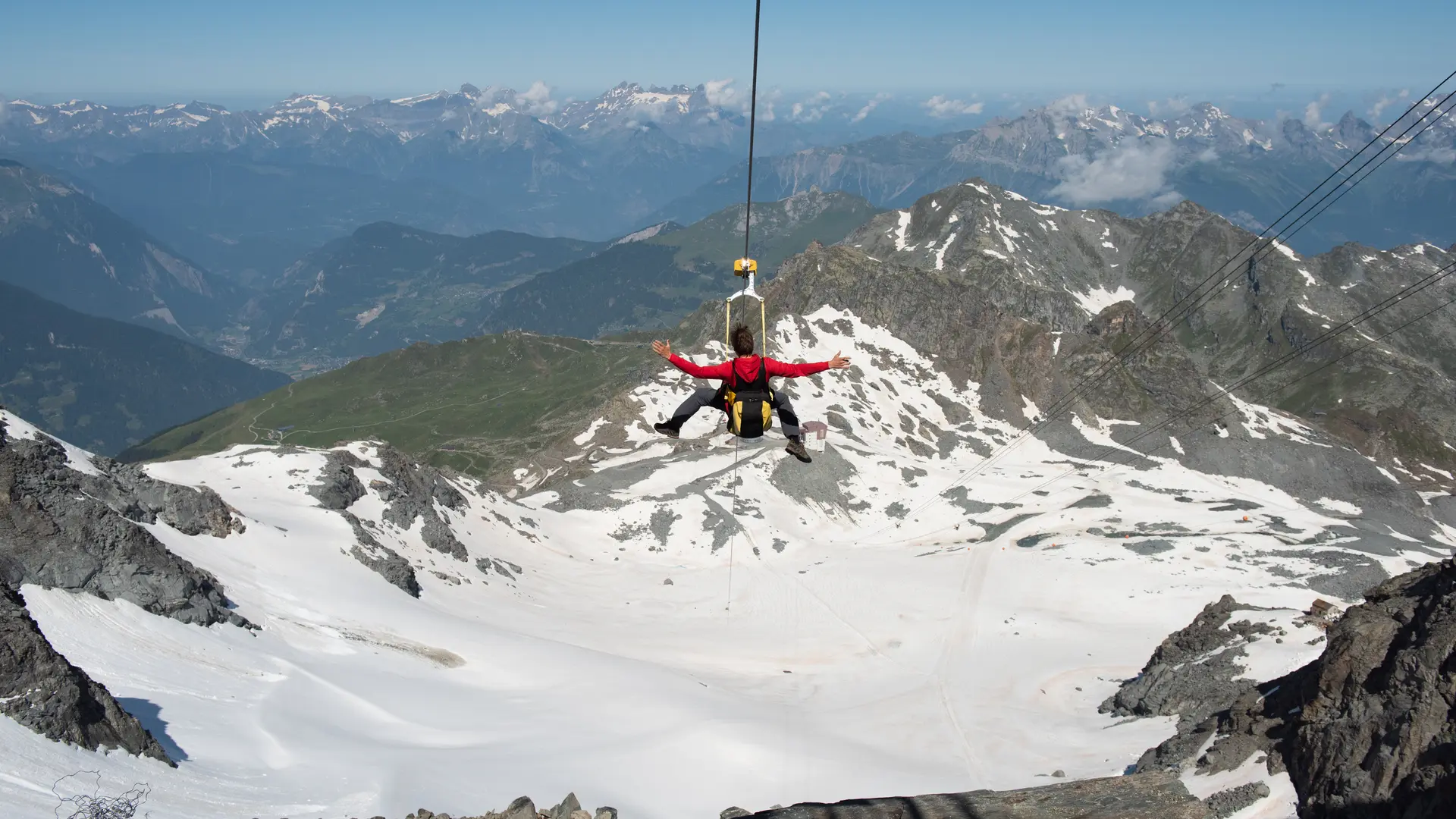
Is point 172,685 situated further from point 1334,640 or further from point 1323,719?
point 1334,640

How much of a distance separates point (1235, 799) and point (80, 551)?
134 feet

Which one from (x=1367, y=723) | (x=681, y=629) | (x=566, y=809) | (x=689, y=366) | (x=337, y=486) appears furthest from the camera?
(x=681, y=629)

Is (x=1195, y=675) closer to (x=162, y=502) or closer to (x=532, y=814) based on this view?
(x=532, y=814)

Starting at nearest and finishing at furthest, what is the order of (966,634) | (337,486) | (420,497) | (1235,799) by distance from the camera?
(1235,799), (337,486), (966,634), (420,497)

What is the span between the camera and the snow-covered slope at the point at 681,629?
28.0 meters

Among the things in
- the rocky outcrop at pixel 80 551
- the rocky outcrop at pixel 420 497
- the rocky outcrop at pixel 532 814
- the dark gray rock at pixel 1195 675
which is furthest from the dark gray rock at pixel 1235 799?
the rocky outcrop at pixel 420 497

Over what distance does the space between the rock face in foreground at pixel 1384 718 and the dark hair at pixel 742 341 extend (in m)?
18.6

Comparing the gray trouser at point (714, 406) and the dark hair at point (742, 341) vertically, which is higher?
the dark hair at point (742, 341)

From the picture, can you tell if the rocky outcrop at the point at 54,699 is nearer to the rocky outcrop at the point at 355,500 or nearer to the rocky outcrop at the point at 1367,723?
the rocky outcrop at the point at 1367,723

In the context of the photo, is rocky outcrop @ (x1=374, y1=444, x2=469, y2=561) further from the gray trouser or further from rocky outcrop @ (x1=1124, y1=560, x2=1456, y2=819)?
rocky outcrop @ (x1=1124, y1=560, x2=1456, y2=819)

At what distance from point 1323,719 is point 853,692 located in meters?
30.9

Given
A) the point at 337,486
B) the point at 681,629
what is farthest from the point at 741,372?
the point at 337,486

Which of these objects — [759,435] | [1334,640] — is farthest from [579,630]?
[1334,640]

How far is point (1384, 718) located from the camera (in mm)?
23703
